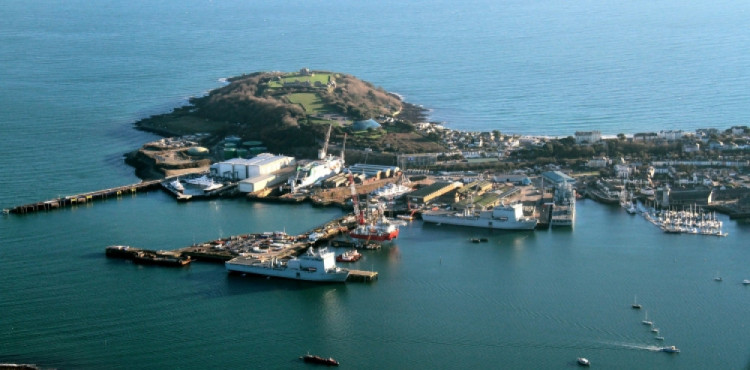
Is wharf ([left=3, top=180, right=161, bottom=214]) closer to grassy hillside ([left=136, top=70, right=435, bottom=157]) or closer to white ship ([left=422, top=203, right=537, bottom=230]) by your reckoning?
grassy hillside ([left=136, top=70, right=435, bottom=157])

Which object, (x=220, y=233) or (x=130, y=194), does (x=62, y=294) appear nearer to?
(x=220, y=233)

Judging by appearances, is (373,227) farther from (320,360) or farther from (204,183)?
(204,183)

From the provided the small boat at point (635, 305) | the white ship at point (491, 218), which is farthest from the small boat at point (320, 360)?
the white ship at point (491, 218)

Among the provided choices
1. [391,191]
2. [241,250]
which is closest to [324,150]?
[391,191]

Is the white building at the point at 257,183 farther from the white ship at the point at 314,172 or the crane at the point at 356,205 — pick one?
the crane at the point at 356,205

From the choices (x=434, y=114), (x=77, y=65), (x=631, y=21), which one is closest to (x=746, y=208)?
(x=434, y=114)
